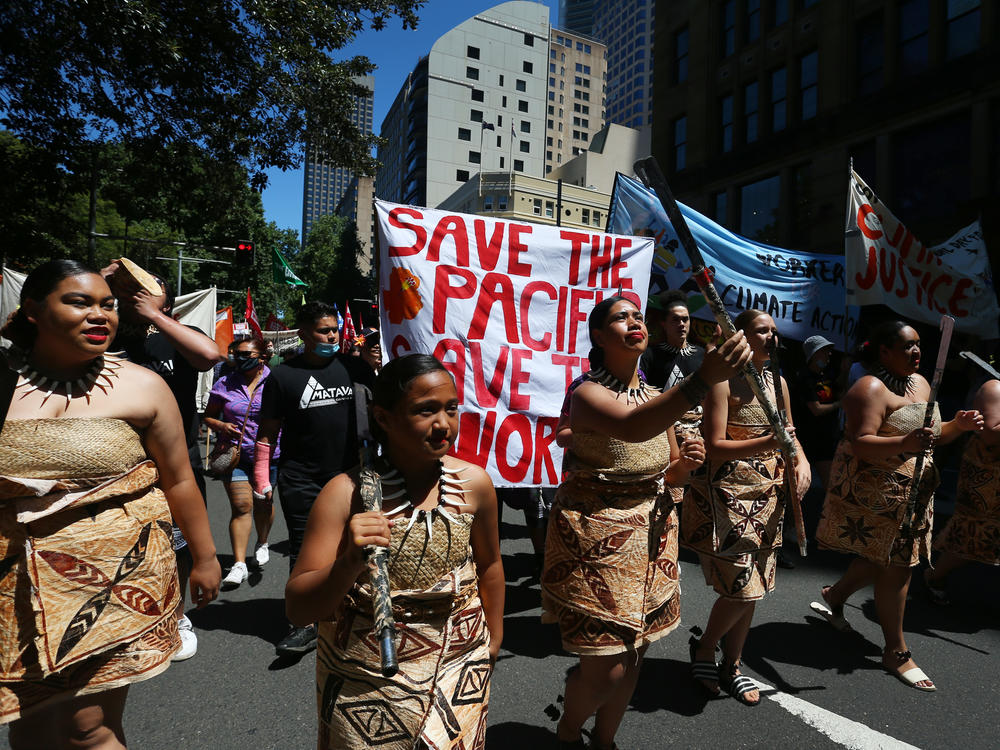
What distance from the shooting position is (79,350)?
1785 millimetres

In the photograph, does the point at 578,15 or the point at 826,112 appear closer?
the point at 826,112

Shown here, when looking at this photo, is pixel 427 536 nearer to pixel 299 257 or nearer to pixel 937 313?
pixel 937 313

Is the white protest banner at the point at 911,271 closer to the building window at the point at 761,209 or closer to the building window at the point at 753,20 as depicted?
the building window at the point at 761,209

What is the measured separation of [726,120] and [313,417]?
736 inches

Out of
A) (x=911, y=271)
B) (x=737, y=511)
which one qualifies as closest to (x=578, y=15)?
(x=911, y=271)

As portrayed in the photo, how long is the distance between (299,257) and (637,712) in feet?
205

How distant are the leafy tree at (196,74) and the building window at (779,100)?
39.2 feet

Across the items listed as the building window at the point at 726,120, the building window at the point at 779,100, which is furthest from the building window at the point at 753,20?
the building window at the point at 726,120

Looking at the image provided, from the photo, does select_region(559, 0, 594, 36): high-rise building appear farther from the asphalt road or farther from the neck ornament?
the neck ornament

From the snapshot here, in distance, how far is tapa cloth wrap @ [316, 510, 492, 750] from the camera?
1.62 m

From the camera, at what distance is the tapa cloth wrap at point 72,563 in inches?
65.9

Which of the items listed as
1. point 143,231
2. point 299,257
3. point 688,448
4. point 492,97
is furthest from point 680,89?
point 492,97

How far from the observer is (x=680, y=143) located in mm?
20391

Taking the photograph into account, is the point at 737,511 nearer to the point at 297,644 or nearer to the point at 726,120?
the point at 297,644
